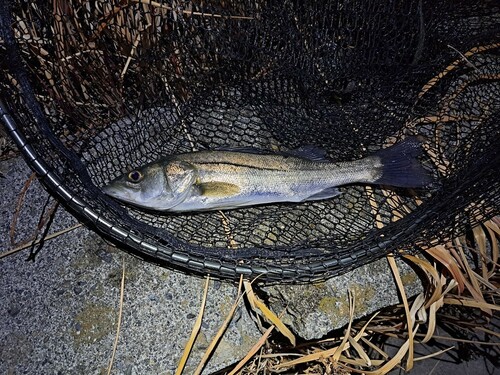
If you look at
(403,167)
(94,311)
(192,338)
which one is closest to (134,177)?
(94,311)

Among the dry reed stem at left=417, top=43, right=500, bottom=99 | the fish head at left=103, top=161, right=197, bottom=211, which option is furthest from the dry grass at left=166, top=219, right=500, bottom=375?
the dry reed stem at left=417, top=43, right=500, bottom=99

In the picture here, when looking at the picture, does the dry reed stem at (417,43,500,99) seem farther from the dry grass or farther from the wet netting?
the dry grass

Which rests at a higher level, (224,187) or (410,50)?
(410,50)

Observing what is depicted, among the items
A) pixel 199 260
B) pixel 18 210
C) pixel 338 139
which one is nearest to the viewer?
pixel 199 260

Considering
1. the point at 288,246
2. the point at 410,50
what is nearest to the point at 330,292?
the point at 288,246

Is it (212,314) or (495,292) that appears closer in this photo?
(212,314)

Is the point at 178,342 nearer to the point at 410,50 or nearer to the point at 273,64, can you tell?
the point at 273,64

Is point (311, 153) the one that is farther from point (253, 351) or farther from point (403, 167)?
point (253, 351)
